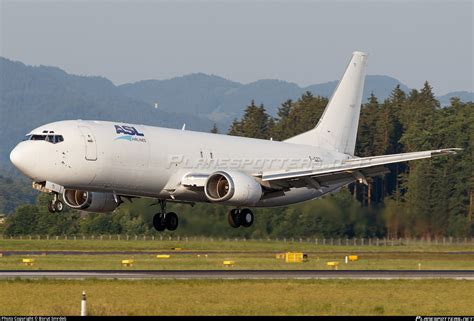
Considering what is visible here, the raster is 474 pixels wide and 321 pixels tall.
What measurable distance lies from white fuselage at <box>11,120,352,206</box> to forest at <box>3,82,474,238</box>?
489 centimetres

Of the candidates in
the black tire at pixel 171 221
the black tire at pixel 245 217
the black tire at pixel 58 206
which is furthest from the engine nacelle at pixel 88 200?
the black tire at pixel 245 217

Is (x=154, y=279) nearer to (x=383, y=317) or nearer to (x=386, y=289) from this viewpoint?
(x=386, y=289)

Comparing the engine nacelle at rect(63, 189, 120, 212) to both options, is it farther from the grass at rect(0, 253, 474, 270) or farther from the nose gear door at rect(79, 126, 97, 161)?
the grass at rect(0, 253, 474, 270)

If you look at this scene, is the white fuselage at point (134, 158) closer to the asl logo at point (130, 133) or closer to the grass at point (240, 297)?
the asl logo at point (130, 133)

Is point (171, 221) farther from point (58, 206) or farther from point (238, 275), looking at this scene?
point (58, 206)

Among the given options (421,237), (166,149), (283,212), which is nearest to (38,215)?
(283,212)

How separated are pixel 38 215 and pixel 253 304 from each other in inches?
2827

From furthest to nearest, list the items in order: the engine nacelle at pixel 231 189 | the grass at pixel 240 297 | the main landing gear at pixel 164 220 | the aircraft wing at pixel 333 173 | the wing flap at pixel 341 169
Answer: the main landing gear at pixel 164 220 < the aircraft wing at pixel 333 173 < the wing flap at pixel 341 169 < the engine nacelle at pixel 231 189 < the grass at pixel 240 297

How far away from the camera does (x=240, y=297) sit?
47406 millimetres

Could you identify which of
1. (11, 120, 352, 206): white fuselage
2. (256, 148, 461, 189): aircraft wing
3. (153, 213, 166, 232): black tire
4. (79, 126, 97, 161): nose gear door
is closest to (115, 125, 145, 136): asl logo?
(11, 120, 352, 206): white fuselage

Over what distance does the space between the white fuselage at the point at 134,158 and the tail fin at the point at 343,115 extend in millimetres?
6844

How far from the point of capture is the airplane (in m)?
53.9

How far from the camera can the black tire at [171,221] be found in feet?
206

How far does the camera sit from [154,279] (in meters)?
54.1
